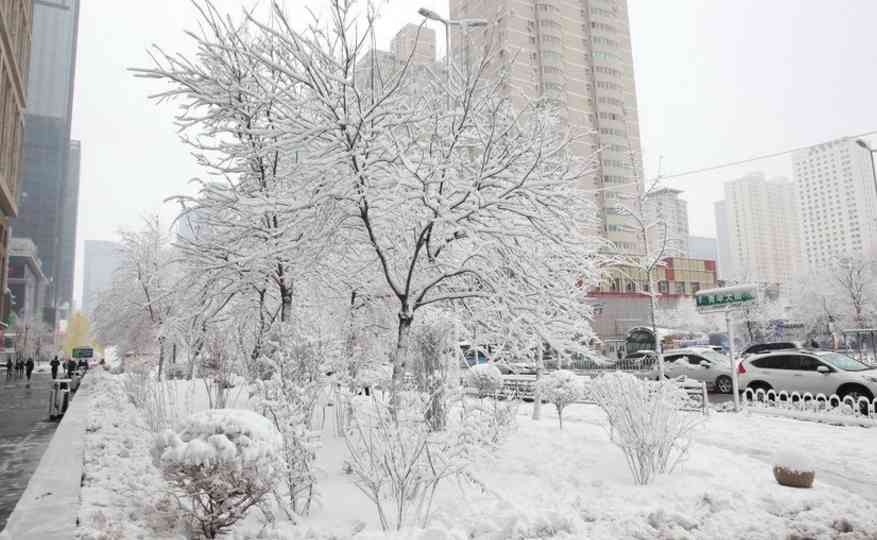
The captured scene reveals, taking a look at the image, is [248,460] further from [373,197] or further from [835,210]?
[835,210]

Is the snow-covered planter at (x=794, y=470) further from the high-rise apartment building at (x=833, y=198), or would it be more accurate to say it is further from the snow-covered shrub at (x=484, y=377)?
the high-rise apartment building at (x=833, y=198)

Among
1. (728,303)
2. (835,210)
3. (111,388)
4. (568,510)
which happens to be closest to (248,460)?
(568,510)

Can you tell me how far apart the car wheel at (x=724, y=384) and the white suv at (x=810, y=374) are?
306 centimetres

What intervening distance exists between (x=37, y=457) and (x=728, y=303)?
13881 millimetres

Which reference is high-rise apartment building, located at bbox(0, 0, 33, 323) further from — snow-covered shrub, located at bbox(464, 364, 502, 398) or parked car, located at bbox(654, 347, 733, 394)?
parked car, located at bbox(654, 347, 733, 394)

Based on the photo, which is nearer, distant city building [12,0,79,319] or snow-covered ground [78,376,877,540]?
snow-covered ground [78,376,877,540]

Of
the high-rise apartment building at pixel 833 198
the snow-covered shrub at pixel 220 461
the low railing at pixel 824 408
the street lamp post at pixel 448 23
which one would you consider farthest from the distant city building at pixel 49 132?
the high-rise apartment building at pixel 833 198

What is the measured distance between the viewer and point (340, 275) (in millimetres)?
10656

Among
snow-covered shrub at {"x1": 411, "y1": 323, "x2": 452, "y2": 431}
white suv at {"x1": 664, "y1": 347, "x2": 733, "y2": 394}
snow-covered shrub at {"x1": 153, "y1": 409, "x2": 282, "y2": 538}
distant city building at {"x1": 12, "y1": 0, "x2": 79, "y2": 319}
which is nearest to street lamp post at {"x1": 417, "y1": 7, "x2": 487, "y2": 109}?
snow-covered shrub at {"x1": 411, "y1": 323, "x2": 452, "y2": 431}

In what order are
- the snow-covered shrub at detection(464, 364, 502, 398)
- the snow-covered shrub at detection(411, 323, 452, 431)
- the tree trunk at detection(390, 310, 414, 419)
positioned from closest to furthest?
the tree trunk at detection(390, 310, 414, 419), the snow-covered shrub at detection(411, 323, 452, 431), the snow-covered shrub at detection(464, 364, 502, 398)

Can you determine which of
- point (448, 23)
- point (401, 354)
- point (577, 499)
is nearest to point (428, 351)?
point (401, 354)

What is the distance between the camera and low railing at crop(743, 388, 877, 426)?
10.6 m

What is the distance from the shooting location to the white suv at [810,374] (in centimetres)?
1226

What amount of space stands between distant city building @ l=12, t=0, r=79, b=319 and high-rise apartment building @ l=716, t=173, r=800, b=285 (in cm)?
18295
